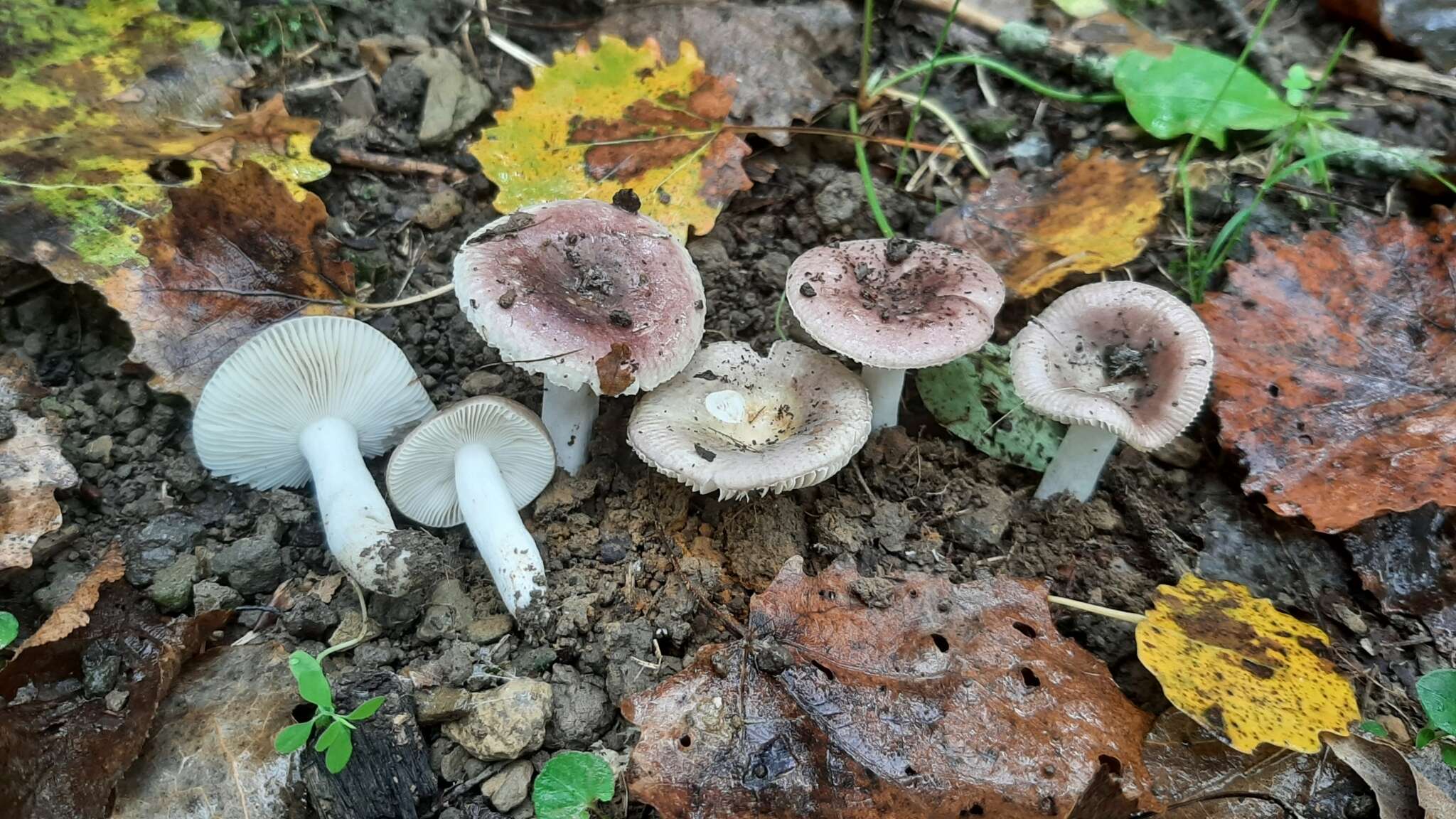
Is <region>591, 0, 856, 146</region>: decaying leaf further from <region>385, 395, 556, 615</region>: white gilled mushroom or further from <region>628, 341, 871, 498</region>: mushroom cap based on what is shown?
<region>385, 395, 556, 615</region>: white gilled mushroom

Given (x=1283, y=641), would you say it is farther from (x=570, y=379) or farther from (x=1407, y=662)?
(x=570, y=379)

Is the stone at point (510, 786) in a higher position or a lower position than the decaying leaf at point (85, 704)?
lower

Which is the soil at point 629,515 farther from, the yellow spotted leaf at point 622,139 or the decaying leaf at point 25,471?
the yellow spotted leaf at point 622,139

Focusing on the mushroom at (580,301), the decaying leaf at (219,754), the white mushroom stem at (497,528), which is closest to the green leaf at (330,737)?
the decaying leaf at (219,754)

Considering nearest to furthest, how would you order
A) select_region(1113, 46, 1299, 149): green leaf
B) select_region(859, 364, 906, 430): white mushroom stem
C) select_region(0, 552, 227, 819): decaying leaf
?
1. select_region(0, 552, 227, 819): decaying leaf
2. select_region(859, 364, 906, 430): white mushroom stem
3. select_region(1113, 46, 1299, 149): green leaf

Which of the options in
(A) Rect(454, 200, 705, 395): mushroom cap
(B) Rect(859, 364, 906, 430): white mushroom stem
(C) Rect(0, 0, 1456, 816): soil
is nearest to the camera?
(A) Rect(454, 200, 705, 395): mushroom cap

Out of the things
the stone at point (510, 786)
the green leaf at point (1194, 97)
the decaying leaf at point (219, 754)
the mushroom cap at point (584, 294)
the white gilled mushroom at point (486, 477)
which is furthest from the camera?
the green leaf at point (1194, 97)

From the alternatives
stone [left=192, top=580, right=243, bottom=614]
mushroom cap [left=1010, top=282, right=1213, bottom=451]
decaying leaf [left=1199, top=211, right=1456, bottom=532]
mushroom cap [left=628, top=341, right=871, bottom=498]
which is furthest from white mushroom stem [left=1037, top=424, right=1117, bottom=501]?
stone [left=192, top=580, right=243, bottom=614]
